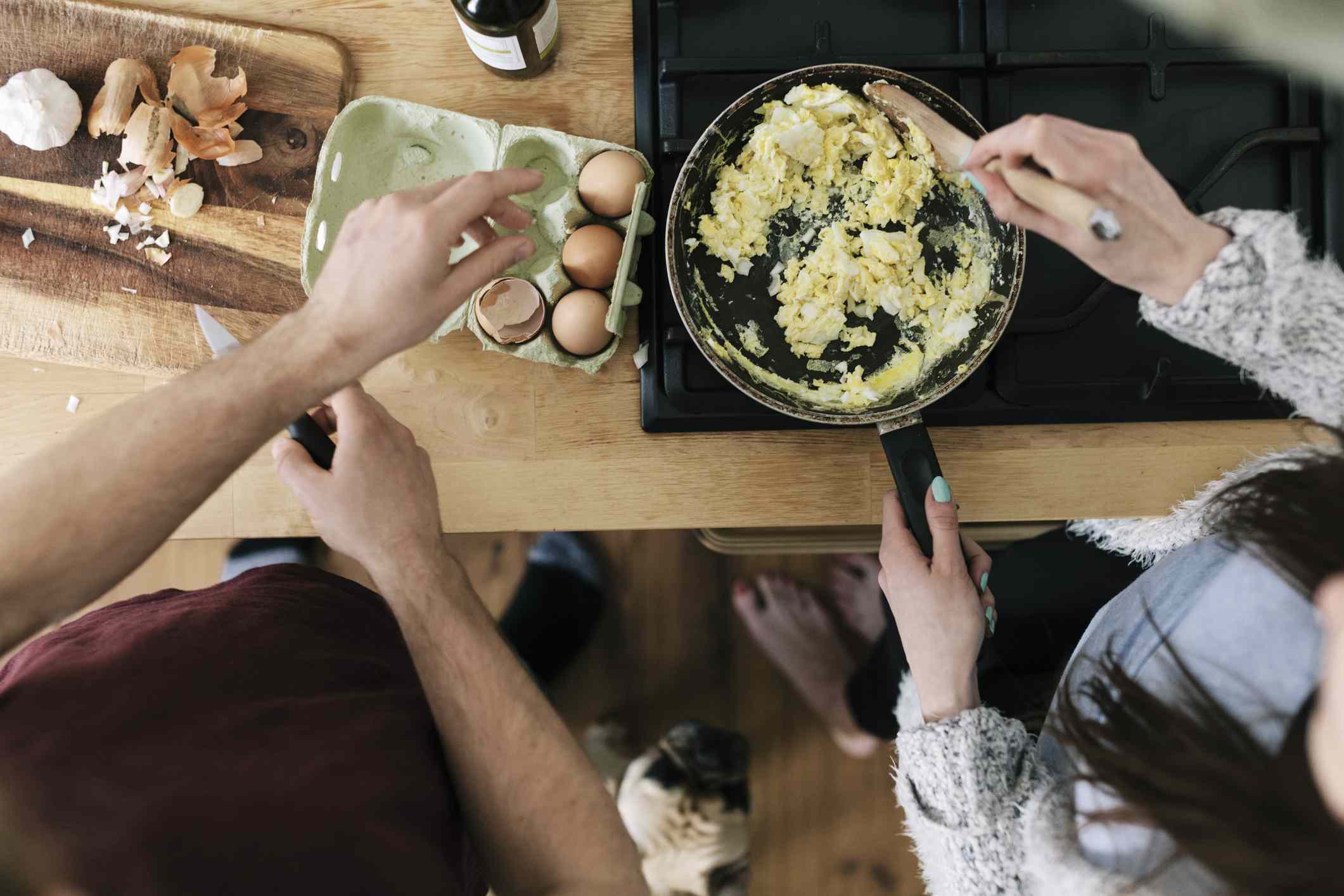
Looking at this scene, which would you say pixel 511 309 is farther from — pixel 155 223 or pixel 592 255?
pixel 155 223

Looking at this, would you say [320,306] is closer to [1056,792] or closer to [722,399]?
[722,399]

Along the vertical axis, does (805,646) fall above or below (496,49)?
below

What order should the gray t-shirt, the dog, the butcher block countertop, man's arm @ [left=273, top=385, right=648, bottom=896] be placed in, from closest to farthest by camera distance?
1. the gray t-shirt
2. man's arm @ [left=273, top=385, right=648, bottom=896]
3. the butcher block countertop
4. the dog

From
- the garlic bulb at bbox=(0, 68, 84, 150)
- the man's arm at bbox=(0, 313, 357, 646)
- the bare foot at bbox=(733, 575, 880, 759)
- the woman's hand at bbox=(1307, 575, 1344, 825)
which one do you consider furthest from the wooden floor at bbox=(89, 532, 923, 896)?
the woman's hand at bbox=(1307, 575, 1344, 825)

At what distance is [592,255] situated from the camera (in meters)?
0.89

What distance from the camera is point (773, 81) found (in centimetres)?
85

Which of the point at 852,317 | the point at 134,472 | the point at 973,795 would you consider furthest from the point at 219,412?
the point at 973,795

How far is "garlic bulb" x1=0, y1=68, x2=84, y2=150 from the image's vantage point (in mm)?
910

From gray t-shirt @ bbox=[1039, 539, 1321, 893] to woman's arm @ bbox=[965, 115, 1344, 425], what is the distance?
0.19 m

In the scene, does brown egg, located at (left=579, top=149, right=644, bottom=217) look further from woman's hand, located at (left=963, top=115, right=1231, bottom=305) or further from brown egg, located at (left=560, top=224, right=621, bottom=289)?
woman's hand, located at (left=963, top=115, right=1231, bottom=305)

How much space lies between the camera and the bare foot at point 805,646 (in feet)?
5.05

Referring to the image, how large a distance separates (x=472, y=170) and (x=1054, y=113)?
0.70 metres

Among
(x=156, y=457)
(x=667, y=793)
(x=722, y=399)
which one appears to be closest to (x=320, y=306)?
(x=156, y=457)

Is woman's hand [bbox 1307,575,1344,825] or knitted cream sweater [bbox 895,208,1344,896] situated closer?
woman's hand [bbox 1307,575,1344,825]
